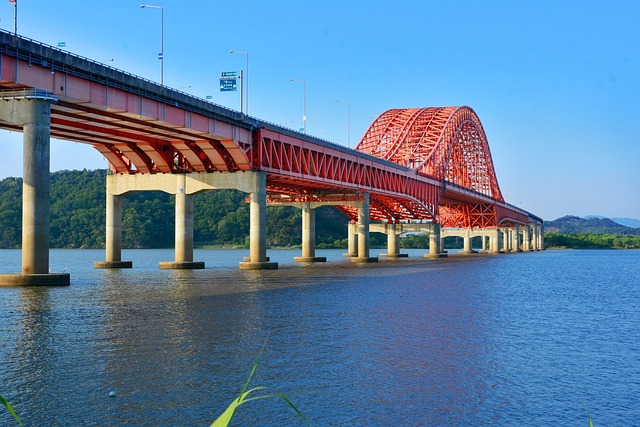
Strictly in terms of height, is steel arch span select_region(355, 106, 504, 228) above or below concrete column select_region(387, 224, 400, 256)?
above

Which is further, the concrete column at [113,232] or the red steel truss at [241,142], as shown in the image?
the concrete column at [113,232]

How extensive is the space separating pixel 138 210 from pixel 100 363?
18235 cm

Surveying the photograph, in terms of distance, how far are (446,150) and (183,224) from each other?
75547mm

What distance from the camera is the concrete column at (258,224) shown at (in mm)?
69000

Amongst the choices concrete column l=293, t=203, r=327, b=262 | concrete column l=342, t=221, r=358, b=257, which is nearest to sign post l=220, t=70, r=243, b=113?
concrete column l=293, t=203, r=327, b=262

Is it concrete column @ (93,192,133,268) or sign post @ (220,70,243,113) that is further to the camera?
concrete column @ (93,192,133,268)

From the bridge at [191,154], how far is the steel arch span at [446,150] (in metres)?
0.40

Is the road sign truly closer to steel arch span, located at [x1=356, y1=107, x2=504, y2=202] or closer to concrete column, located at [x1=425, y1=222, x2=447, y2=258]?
steel arch span, located at [x1=356, y1=107, x2=504, y2=202]

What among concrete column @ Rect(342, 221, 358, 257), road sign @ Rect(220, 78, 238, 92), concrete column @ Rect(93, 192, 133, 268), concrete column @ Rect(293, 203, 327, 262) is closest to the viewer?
road sign @ Rect(220, 78, 238, 92)

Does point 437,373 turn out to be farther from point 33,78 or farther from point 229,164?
point 229,164

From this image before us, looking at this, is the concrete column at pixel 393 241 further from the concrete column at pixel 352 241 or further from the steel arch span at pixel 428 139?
the steel arch span at pixel 428 139

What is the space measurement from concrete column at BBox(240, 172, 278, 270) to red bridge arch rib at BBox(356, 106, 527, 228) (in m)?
52.1

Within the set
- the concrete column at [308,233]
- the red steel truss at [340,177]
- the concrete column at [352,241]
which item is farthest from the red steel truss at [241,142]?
the concrete column at [352,241]

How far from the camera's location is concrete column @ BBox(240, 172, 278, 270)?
69000mm
